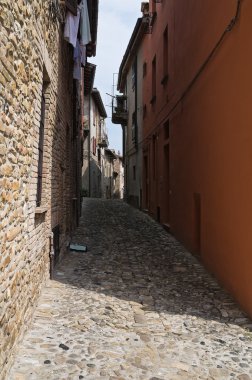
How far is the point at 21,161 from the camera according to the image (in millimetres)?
3609

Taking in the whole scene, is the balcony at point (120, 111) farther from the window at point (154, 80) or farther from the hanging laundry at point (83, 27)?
the hanging laundry at point (83, 27)

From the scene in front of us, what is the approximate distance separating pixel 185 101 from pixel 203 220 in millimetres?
2806

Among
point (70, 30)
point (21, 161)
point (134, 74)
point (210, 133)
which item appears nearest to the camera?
point (21, 161)

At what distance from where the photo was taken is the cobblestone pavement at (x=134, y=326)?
338 centimetres

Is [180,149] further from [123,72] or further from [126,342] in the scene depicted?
[123,72]

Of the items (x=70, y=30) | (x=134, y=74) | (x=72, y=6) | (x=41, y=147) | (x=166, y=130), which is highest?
(x=134, y=74)

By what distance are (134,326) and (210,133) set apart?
3.29 meters

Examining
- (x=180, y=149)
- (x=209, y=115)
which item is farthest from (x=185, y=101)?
(x=209, y=115)

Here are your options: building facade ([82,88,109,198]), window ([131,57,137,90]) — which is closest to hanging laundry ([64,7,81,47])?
window ([131,57,137,90])

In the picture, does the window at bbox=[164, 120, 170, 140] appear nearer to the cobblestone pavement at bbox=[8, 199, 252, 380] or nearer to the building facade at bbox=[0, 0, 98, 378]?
the cobblestone pavement at bbox=[8, 199, 252, 380]

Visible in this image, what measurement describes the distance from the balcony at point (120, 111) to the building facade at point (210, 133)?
10441mm

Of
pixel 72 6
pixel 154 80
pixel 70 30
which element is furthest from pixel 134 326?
pixel 154 80

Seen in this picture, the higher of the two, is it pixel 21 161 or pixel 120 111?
pixel 120 111

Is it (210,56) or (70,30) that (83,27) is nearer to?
(70,30)
